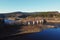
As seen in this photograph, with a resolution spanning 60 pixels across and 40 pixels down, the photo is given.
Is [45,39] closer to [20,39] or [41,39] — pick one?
[41,39]

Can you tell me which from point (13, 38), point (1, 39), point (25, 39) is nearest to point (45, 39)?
point (25, 39)

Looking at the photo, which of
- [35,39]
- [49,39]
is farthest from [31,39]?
[49,39]

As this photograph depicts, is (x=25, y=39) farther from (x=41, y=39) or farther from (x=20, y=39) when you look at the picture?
(x=41, y=39)

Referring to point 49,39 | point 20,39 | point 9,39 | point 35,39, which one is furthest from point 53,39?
point 9,39

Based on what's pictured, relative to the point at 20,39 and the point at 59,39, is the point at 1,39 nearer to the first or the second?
the point at 20,39

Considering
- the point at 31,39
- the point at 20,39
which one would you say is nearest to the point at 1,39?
the point at 20,39
